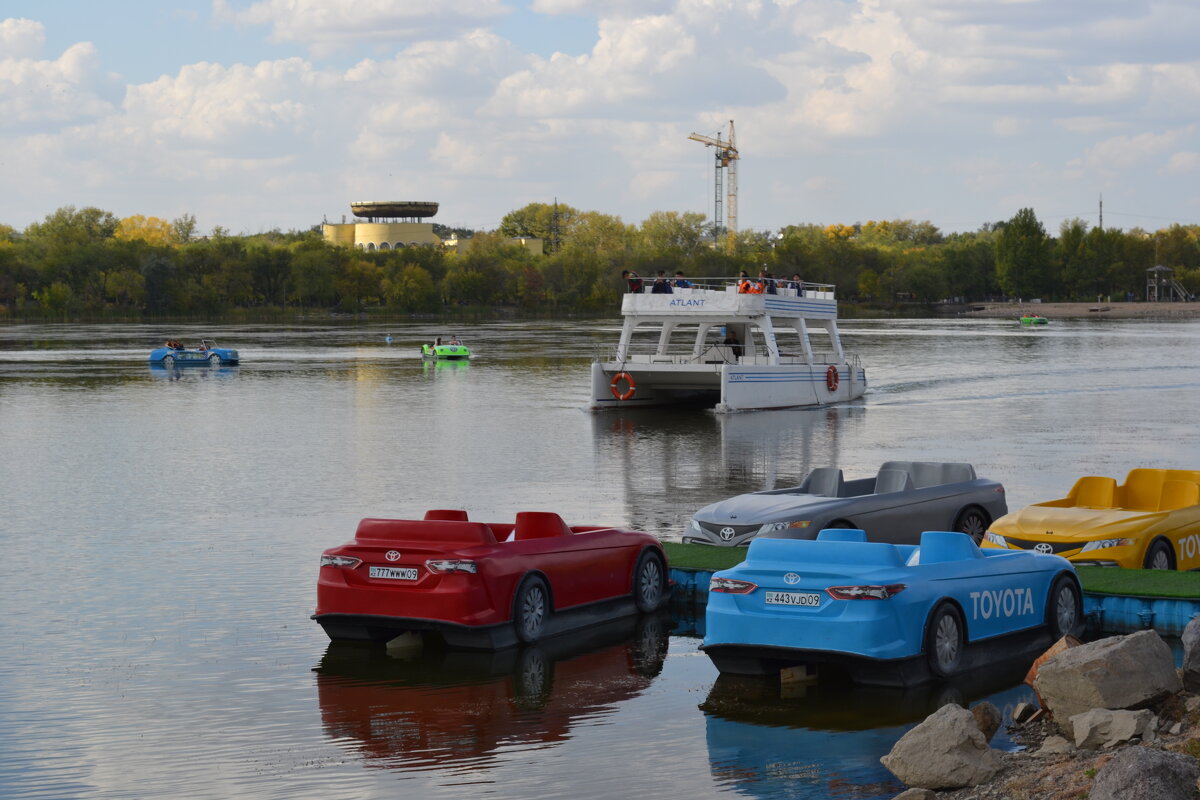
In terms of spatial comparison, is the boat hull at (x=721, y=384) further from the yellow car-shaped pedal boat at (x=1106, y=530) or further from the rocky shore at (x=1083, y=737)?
the rocky shore at (x=1083, y=737)

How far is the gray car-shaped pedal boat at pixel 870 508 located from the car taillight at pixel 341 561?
446 cm

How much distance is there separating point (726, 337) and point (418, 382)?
18.2 meters

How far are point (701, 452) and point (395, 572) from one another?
21.6m

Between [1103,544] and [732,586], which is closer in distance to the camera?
[732,586]

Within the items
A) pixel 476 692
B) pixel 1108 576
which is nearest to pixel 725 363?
pixel 1108 576

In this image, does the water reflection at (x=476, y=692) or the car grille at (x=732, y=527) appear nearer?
the water reflection at (x=476, y=692)

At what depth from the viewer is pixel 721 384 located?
150ft

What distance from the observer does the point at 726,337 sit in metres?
48.6

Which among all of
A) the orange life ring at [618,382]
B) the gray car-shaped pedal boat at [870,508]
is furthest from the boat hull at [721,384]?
the gray car-shaped pedal boat at [870,508]

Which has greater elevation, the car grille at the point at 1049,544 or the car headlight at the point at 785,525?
the car headlight at the point at 785,525

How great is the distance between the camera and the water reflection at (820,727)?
31.8ft

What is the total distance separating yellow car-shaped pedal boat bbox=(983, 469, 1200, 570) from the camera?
15.1 m

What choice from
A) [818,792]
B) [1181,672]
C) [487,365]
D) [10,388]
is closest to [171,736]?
[818,792]

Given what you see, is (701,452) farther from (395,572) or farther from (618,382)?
(395,572)
